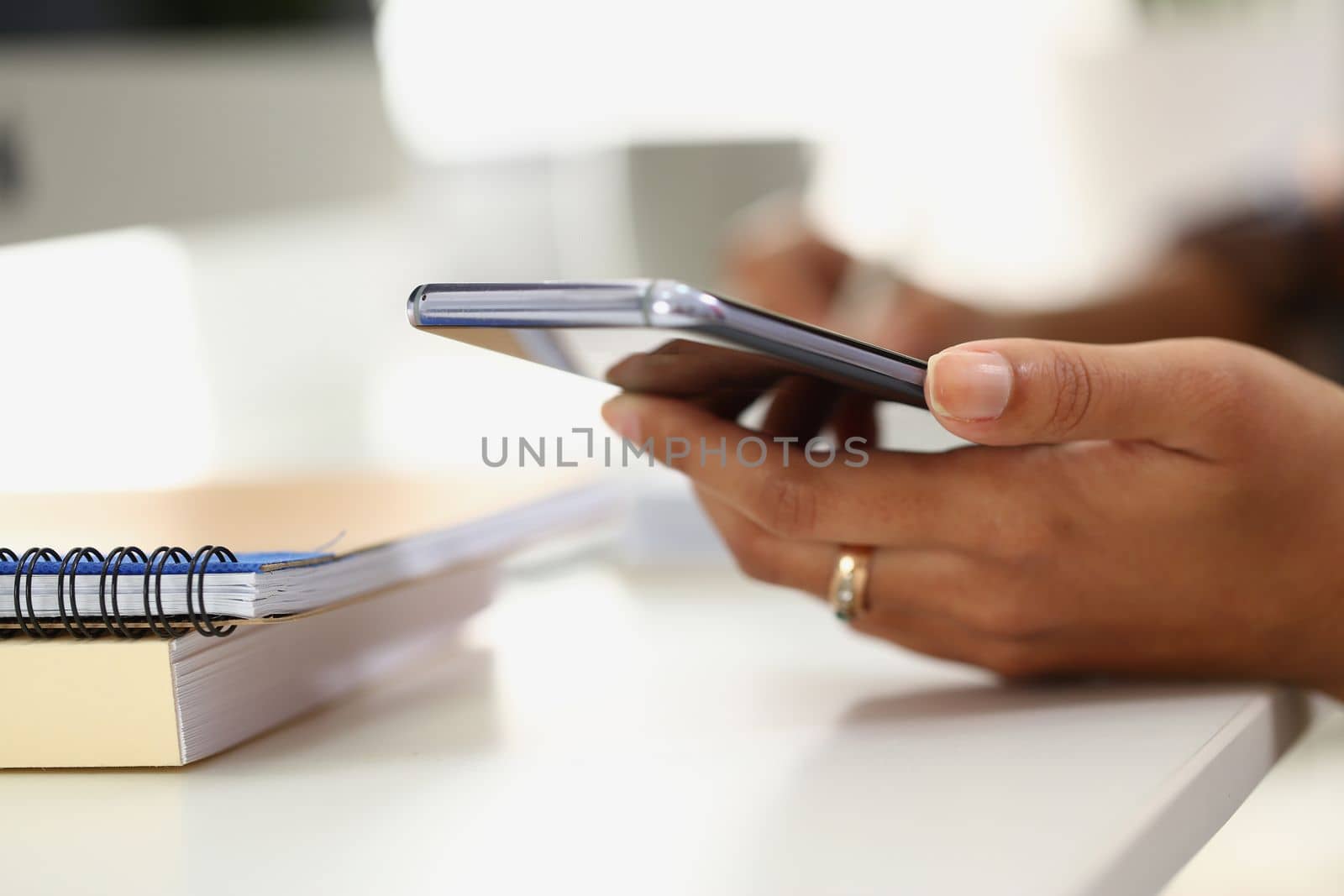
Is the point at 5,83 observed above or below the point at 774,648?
above

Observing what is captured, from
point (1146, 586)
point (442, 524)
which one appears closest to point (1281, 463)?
point (1146, 586)

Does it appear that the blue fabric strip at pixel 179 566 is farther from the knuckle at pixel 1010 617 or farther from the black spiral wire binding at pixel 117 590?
Answer: the knuckle at pixel 1010 617

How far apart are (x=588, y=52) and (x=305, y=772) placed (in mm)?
2523

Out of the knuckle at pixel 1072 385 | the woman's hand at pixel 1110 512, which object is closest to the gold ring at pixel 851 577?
the woman's hand at pixel 1110 512

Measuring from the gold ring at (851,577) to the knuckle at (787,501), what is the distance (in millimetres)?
40

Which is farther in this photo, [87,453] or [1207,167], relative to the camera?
[1207,167]

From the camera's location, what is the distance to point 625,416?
0.45 meters

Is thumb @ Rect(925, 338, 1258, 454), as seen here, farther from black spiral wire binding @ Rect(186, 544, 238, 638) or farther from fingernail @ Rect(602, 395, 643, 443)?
black spiral wire binding @ Rect(186, 544, 238, 638)

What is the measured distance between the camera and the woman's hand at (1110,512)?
0.41 metres

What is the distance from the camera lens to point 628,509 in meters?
0.80

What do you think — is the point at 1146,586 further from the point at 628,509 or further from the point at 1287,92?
the point at 1287,92

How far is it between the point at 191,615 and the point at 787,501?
0.21m

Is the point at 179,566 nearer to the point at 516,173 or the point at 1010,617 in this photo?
the point at 1010,617

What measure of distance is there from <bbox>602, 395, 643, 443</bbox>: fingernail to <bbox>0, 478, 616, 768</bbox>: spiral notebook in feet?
0.36
